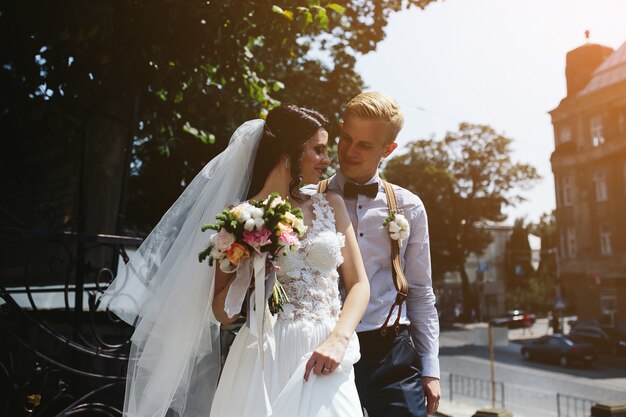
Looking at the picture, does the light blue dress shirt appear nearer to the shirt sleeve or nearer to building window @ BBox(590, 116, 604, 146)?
the shirt sleeve

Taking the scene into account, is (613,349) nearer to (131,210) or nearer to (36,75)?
(131,210)

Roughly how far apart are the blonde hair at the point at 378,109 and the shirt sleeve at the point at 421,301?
1.72ft

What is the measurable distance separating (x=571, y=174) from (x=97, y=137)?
30.0m

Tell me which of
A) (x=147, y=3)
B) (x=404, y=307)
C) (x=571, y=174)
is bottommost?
(x=404, y=307)

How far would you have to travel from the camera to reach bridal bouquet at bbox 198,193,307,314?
2.52 metres

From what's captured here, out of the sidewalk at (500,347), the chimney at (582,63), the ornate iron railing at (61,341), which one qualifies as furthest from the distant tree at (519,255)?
the ornate iron railing at (61,341)

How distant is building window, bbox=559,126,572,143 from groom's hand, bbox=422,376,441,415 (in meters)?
28.5

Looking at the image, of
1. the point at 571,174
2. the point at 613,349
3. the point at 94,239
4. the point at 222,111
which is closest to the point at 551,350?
the point at 613,349

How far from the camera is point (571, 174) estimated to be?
31.1 m

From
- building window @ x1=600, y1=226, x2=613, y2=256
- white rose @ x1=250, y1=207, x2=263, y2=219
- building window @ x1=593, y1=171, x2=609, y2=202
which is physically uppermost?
building window @ x1=593, y1=171, x2=609, y2=202

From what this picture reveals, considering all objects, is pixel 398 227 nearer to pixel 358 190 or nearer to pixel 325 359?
pixel 358 190

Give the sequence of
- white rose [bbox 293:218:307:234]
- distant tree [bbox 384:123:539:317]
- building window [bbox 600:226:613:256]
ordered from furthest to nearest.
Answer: distant tree [bbox 384:123:539:317] → building window [bbox 600:226:613:256] → white rose [bbox 293:218:307:234]

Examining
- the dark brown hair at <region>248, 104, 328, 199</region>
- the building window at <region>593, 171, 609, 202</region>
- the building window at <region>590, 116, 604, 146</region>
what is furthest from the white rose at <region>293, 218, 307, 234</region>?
the building window at <region>593, 171, 609, 202</region>

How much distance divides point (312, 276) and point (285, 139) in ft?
2.47
